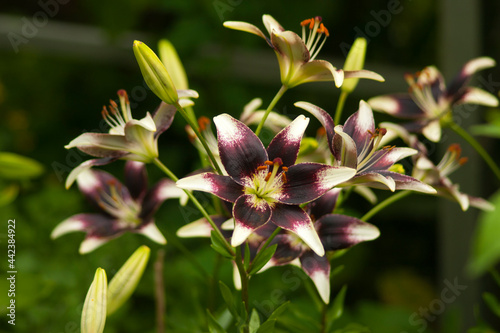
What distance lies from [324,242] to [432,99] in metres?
0.33

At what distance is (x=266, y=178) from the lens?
0.47 metres

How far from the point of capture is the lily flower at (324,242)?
1.59 feet

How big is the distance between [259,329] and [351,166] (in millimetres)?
157

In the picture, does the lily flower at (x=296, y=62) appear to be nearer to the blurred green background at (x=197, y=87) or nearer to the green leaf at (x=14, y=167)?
the green leaf at (x=14, y=167)

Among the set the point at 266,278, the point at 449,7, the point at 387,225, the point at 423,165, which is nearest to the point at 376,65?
the point at 449,7

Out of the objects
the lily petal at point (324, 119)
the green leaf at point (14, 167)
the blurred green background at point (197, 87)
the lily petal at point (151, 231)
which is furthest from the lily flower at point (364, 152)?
the blurred green background at point (197, 87)

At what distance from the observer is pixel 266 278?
40.2 inches

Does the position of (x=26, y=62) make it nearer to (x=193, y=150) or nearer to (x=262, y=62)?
(x=193, y=150)

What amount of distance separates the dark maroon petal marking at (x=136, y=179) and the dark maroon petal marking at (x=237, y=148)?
0.23 m

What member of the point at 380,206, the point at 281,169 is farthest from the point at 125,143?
the point at 380,206

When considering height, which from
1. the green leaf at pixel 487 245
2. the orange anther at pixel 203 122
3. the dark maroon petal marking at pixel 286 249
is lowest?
the dark maroon petal marking at pixel 286 249

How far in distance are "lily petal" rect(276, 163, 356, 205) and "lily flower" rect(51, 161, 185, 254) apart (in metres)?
0.17

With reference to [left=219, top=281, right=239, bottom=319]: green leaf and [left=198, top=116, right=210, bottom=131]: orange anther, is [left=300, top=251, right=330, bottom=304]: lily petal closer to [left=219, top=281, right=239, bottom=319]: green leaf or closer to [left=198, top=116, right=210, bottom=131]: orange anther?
[left=219, top=281, right=239, bottom=319]: green leaf

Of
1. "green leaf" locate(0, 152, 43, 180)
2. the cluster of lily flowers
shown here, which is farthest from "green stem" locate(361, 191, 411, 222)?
"green leaf" locate(0, 152, 43, 180)
